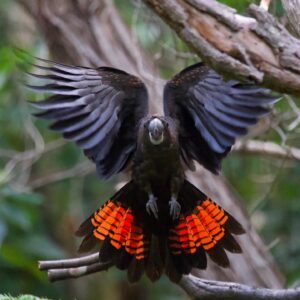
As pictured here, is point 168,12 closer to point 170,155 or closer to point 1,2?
point 170,155

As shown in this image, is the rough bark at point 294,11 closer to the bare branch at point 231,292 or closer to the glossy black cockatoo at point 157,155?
the glossy black cockatoo at point 157,155

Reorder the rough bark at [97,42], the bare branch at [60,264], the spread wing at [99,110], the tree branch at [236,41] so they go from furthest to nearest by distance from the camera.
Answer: the rough bark at [97,42] < the spread wing at [99,110] < the bare branch at [60,264] < the tree branch at [236,41]

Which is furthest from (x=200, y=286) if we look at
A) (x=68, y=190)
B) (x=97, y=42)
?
(x=68, y=190)

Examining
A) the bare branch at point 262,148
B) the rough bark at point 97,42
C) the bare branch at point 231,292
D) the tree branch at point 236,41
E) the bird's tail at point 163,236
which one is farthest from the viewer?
the rough bark at point 97,42

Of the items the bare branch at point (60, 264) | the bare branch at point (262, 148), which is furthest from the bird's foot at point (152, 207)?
the bare branch at point (262, 148)

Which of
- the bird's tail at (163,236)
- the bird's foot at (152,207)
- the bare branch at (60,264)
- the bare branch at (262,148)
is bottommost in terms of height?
the bare branch at (262,148)

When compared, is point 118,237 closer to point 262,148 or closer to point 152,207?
point 152,207

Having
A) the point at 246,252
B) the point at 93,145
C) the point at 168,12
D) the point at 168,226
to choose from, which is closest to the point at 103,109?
the point at 93,145
